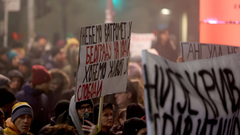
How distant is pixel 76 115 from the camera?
326cm

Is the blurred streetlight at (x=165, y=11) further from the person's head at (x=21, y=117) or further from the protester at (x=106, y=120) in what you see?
the person's head at (x=21, y=117)

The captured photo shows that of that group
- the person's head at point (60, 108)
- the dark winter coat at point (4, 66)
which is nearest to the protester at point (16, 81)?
the person's head at point (60, 108)

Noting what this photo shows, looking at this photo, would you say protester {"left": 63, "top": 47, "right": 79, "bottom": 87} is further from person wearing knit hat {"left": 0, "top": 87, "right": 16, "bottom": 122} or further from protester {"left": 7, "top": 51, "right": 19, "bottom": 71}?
person wearing knit hat {"left": 0, "top": 87, "right": 16, "bottom": 122}

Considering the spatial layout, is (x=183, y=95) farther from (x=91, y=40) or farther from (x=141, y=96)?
(x=141, y=96)

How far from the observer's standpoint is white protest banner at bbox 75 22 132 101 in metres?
2.95

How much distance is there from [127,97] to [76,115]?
1416 millimetres

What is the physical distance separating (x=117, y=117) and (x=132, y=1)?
7.30 m

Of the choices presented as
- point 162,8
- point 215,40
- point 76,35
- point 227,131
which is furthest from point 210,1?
point 76,35

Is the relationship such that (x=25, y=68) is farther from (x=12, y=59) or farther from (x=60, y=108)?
(x=60, y=108)

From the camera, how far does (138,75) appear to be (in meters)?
5.79

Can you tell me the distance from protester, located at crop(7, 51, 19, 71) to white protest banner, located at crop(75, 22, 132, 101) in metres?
4.72

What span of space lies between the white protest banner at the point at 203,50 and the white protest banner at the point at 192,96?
144 centimetres

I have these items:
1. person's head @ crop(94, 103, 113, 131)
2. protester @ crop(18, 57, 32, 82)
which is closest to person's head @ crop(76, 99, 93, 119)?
person's head @ crop(94, 103, 113, 131)

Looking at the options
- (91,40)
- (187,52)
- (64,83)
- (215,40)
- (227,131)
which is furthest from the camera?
(215,40)
